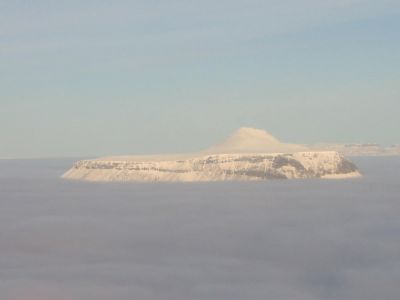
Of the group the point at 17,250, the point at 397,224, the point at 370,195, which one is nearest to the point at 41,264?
the point at 17,250

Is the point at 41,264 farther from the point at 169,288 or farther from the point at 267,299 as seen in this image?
the point at 267,299

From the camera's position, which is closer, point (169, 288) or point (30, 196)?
point (169, 288)

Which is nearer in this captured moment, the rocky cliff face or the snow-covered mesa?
the rocky cliff face

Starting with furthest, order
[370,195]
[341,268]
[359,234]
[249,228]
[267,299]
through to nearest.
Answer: [370,195], [249,228], [359,234], [341,268], [267,299]

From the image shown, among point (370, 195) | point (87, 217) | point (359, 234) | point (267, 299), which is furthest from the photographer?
point (370, 195)

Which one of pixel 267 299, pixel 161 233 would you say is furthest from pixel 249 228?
pixel 267 299

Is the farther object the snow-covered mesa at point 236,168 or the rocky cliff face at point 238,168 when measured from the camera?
the snow-covered mesa at point 236,168
